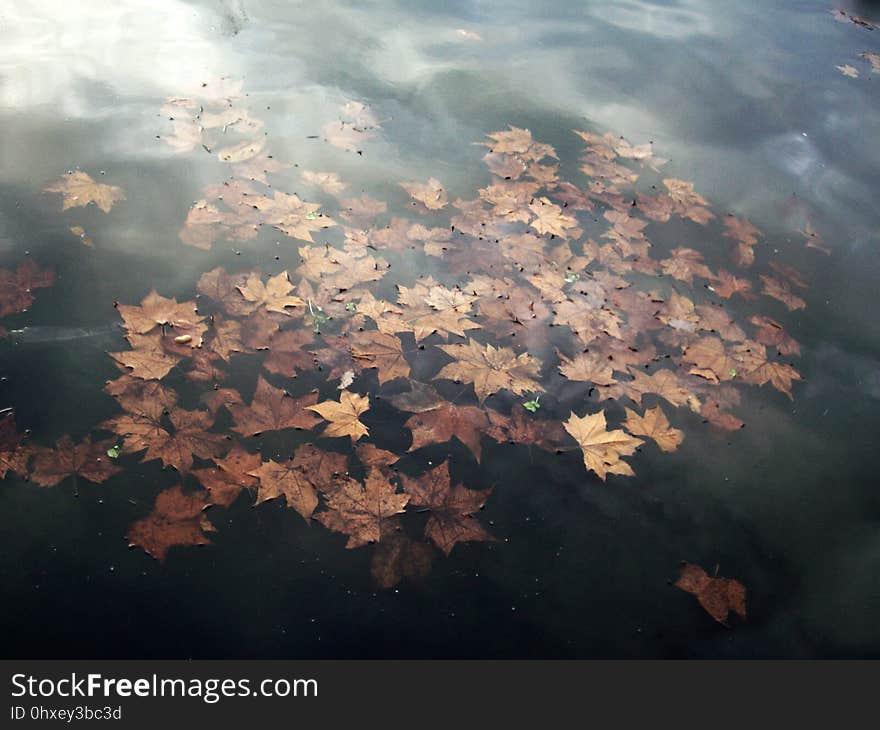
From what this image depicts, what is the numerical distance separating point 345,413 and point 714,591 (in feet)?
5.82

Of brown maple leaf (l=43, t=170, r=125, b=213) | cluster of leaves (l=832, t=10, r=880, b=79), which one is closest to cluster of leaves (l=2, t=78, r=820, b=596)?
brown maple leaf (l=43, t=170, r=125, b=213)

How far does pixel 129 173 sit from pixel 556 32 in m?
4.42

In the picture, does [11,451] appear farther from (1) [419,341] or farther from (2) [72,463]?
(1) [419,341]

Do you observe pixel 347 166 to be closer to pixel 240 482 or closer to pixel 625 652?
pixel 240 482

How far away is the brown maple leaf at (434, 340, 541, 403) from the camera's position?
294cm

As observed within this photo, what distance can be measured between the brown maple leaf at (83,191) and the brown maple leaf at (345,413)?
6.21 ft

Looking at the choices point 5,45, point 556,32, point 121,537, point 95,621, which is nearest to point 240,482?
point 121,537

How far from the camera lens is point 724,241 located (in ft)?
13.5

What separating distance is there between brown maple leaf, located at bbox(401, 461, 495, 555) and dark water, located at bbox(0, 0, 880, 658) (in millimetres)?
57

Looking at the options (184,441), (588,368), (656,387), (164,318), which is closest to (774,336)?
(656,387)

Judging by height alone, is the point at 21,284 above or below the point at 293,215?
below

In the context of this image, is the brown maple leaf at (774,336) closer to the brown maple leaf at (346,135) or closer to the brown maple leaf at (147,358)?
the brown maple leaf at (346,135)

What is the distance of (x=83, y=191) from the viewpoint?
3.44 meters
